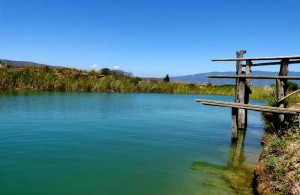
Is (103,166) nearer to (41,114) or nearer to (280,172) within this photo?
(280,172)

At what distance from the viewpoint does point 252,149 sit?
1030 cm

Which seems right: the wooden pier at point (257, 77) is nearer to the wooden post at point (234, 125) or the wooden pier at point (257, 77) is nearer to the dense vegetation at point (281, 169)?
the wooden post at point (234, 125)

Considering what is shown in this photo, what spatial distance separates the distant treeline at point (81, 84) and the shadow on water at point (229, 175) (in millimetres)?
16934

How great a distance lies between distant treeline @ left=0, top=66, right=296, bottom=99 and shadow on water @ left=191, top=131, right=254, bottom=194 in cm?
1693

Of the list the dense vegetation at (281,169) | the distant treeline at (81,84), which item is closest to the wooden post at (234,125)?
the dense vegetation at (281,169)

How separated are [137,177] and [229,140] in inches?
221

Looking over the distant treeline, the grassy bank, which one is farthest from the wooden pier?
the distant treeline

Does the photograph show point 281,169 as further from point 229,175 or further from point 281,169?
point 229,175

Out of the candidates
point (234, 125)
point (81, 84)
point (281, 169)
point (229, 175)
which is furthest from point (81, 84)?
point (281, 169)

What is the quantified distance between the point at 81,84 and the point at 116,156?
2774 centimetres

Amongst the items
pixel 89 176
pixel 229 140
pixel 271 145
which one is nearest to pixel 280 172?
pixel 271 145

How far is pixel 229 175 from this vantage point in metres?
7.45

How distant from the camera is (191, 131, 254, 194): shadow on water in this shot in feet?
21.3

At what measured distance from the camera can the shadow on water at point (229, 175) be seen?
648 centimetres
